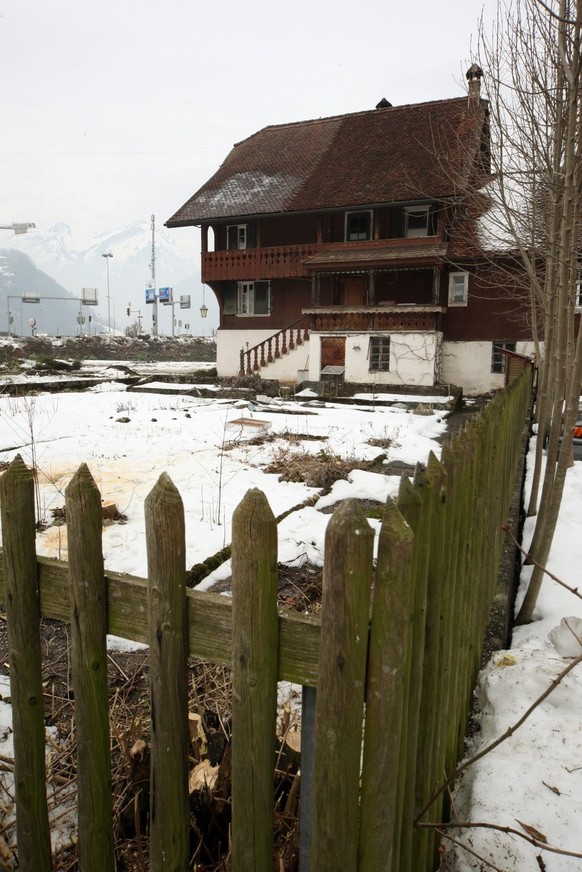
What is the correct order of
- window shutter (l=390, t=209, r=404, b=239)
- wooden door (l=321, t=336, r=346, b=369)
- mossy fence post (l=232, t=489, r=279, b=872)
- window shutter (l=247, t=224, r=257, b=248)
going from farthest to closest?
window shutter (l=247, t=224, r=257, b=248) < window shutter (l=390, t=209, r=404, b=239) < wooden door (l=321, t=336, r=346, b=369) < mossy fence post (l=232, t=489, r=279, b=872)

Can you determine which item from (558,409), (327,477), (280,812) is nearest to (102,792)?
(280,812)

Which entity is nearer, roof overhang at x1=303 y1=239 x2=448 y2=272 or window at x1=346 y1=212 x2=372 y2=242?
roof overhang at x1=303 y1=239 x2=448 y2=272

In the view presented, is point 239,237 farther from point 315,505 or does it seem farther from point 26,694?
point 26,694

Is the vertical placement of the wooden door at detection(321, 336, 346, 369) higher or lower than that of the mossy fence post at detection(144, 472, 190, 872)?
higher

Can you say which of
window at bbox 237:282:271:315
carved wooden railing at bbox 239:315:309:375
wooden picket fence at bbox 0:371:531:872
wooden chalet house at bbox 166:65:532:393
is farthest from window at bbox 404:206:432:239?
wooden picket fence at bbox 0:371:531:872

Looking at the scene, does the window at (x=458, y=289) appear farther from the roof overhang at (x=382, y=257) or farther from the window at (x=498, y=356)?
the window at (x=498, y=356)

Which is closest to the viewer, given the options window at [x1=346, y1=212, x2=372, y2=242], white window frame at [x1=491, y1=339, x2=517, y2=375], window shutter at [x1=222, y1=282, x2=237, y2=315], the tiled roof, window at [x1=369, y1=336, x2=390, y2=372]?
window at [x1=369, y1=336, x2=390, y2=372]

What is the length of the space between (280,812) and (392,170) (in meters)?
24.1

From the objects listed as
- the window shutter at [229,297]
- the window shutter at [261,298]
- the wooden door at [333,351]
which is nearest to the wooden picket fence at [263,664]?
the wooden door at [333,351]

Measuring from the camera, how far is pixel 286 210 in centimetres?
2339

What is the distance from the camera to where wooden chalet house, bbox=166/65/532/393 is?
21109 millimetres

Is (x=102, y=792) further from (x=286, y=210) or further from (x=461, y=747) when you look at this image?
(x=286, y=210)

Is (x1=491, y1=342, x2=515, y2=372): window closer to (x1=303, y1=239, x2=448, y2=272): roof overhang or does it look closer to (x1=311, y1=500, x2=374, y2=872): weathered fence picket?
(x1=303, y1=239, x2=448, y2=272): roof overhang

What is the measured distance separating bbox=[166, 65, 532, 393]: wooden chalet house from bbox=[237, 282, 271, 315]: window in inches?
2.1
